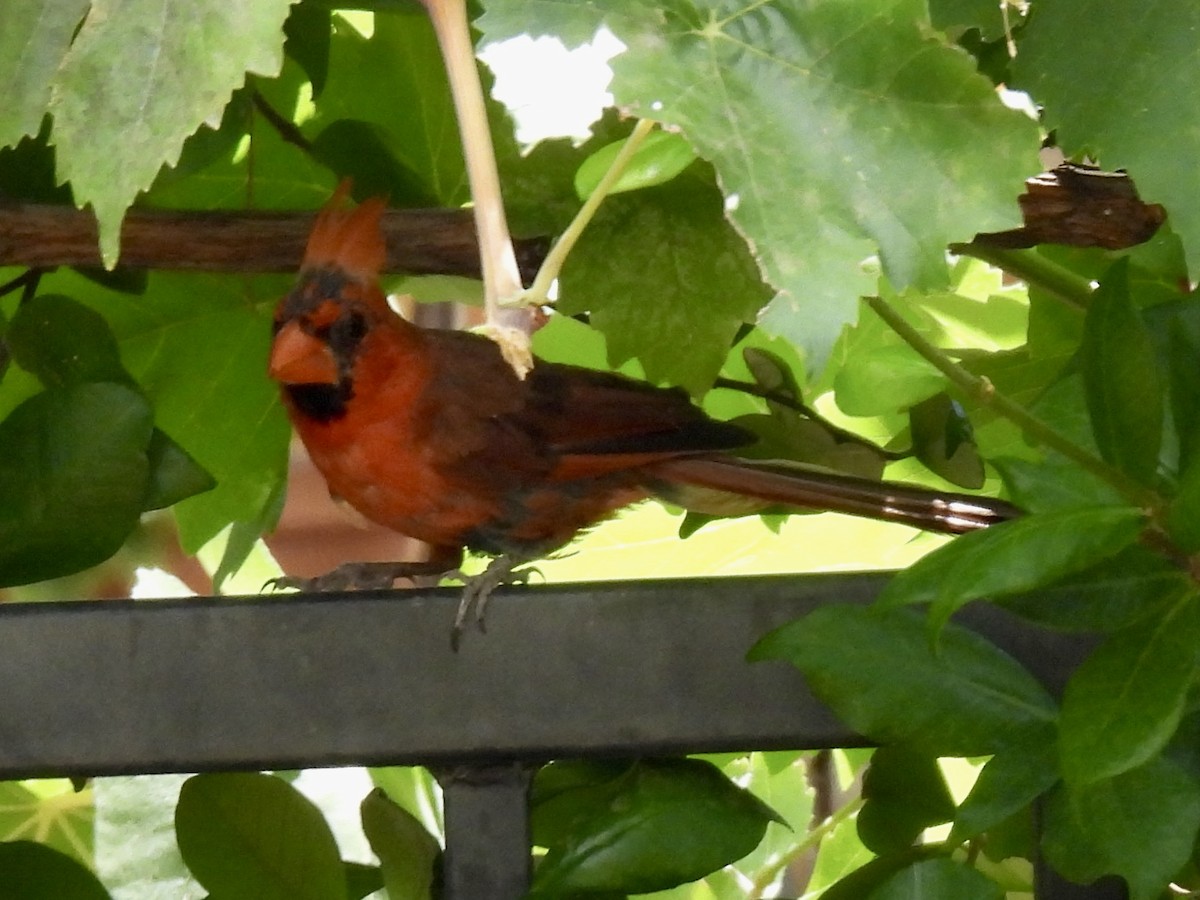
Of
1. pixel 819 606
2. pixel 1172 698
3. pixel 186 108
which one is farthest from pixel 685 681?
pixel 186 108

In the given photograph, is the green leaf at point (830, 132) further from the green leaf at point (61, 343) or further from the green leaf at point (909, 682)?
the green leaf at point (61, 343)

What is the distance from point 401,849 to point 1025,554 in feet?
1.09

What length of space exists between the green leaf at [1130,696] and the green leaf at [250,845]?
0.34 m

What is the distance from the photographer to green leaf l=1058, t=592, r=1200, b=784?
44 cm

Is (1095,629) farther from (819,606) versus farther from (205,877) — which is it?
(205,877)

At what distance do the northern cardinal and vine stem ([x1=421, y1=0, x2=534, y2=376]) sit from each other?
0.56 metres

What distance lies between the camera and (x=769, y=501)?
93cm

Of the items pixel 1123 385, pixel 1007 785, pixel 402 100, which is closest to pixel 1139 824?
pixel 1007 785

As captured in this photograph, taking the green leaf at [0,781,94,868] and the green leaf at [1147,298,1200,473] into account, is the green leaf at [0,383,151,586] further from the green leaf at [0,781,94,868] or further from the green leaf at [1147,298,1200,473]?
the green leaf at [1147,298,1200,473]

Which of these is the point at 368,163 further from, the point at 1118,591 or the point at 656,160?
the point at 1118,591

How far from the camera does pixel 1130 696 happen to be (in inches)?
18.0

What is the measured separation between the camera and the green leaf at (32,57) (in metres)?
0.45

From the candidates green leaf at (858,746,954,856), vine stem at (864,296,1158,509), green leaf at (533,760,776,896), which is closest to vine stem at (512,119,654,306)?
vine stem at (864,296,1158,509)

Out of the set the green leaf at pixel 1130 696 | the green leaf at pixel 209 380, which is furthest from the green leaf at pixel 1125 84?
the green leaf at pixel 209 380
